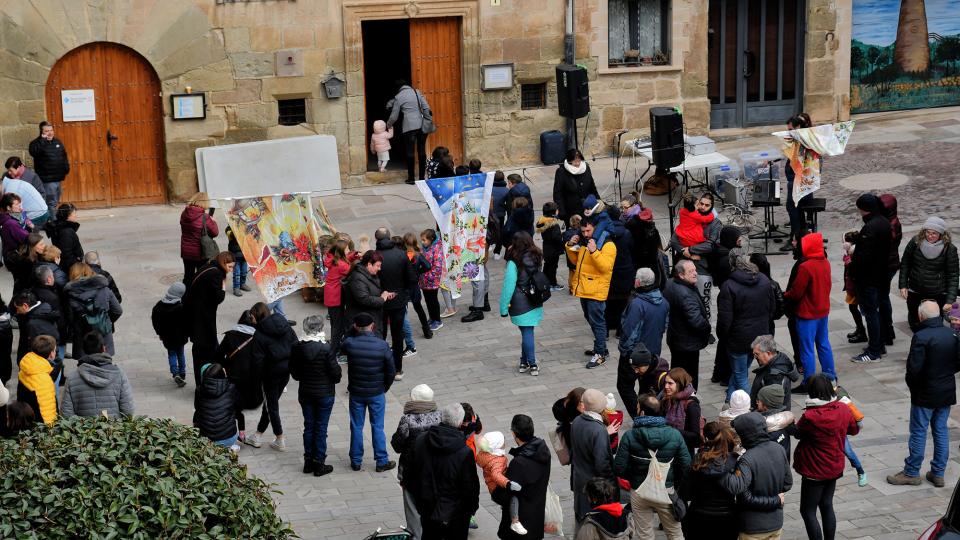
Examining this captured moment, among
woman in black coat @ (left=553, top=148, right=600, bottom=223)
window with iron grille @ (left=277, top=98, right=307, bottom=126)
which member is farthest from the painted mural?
window with iron grille @ (left=277, top=98, right=307, bottom=126)

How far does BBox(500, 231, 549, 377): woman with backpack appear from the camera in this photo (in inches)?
609

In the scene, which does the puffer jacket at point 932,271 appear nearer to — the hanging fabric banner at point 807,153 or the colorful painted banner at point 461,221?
the hanging fabric banner at point 807,153

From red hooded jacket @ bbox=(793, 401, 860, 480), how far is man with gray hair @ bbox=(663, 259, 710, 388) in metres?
2.72

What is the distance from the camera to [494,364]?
16266mm

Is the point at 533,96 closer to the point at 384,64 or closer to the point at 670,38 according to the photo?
the point at 670,38

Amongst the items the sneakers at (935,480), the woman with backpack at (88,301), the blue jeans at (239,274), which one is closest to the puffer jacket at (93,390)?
the woman with backpack at (88,301)

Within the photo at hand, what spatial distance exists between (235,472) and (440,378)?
21.9ft

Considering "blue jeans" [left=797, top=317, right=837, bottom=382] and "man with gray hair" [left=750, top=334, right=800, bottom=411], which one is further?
"blue jeans" [left=797, top=317, right=837, bottom=382]

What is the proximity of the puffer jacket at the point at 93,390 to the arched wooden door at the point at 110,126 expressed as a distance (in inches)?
380

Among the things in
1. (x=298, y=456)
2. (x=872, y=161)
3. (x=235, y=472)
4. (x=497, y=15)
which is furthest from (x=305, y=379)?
(x=872, y=161)

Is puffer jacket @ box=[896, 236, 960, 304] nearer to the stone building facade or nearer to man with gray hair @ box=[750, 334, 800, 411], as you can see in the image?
man with gray hair @ box=[750, 334, 800, 411]

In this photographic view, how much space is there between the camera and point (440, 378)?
15.9m

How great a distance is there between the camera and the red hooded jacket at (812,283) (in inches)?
574

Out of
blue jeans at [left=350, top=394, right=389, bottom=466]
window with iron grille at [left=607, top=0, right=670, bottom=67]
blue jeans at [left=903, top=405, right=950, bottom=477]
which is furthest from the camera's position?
window with iron grille at [left=607, top=0, right=670, bottom=67]
